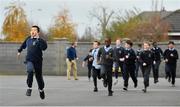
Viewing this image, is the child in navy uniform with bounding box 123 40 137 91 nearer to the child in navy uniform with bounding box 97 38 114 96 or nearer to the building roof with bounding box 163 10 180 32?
the child in navy uniform with bounding box 97 38 114 96

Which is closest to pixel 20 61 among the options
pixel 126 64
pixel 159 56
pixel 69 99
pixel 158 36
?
pixel 159 56

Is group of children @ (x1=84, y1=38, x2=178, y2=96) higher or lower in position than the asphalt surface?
higher

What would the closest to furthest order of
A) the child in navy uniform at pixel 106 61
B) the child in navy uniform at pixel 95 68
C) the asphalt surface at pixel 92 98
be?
the asphalt surface at pixel 92 98
the child in navy uniform at pixel 106 61
the child in navy uniform at pixel 95 68

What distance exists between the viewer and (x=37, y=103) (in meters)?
15.4

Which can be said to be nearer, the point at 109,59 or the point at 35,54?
the point at 35,54

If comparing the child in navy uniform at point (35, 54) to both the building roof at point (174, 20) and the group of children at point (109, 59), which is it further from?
the building roof at point (174, 20)

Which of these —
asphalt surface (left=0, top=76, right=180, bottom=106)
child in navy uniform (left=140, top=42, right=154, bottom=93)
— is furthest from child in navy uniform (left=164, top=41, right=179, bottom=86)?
asphalt surface (left=0, top=76, right=180, bottom=106)

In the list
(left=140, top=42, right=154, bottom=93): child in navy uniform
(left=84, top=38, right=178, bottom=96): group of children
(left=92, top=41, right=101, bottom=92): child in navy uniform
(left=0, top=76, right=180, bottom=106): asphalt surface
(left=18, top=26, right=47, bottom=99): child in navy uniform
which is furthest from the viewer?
(left=140, top=42, right=154, bottom=93): child in navy uniform

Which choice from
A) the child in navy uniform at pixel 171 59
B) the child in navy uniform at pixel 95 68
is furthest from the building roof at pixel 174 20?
the child in navy uniform at pixel 95 68

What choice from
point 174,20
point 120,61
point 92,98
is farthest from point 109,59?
point 174,20

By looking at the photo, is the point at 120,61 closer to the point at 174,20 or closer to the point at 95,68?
the point at 95,68

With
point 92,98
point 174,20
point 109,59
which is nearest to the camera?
point 92,98

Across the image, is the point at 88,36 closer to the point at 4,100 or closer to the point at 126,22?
the point at 126,22

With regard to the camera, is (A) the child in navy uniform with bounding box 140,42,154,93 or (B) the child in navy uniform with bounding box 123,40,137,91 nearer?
(A) the child in navy uniform with bounding box 140,42,154,93
